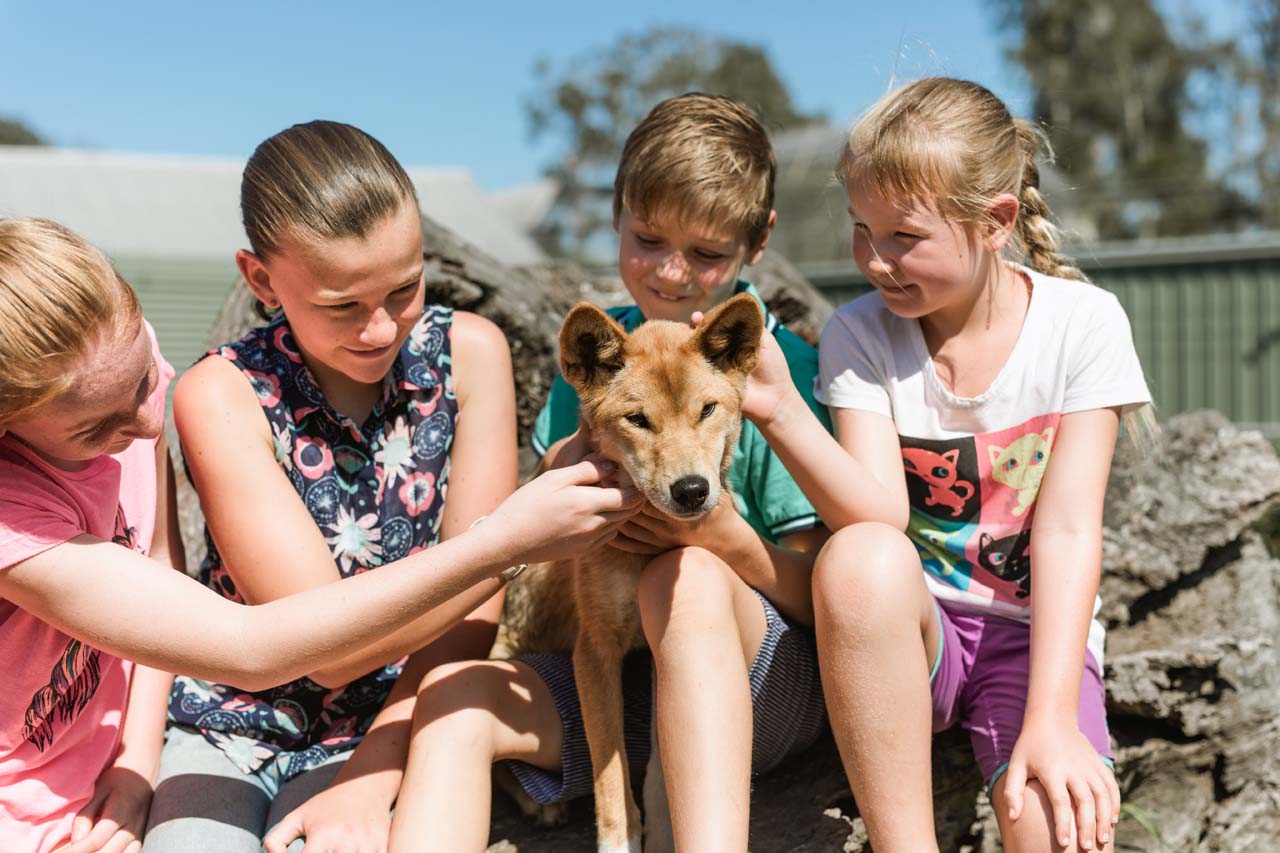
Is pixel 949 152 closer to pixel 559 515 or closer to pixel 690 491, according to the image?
pixel 690 491

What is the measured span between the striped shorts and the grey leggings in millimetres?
662

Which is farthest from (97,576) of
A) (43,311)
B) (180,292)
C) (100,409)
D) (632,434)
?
(180,292)

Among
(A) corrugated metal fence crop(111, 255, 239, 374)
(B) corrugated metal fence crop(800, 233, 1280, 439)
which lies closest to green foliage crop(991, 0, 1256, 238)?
(B) corrugated metal fence crop(800, 233, 1280, 439)

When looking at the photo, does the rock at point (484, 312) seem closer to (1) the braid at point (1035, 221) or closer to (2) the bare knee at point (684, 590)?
(2) the bare knee at point (684, 590)

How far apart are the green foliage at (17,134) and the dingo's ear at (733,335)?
7392 centimetres

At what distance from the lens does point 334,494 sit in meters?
3.35

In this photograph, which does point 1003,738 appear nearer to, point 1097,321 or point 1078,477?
point 1078,477

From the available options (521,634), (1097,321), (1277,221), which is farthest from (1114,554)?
(1277,221)

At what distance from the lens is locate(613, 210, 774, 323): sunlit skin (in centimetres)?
357

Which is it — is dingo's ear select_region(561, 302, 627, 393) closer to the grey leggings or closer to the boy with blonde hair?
the boy with blonde hair

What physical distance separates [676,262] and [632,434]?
825mm

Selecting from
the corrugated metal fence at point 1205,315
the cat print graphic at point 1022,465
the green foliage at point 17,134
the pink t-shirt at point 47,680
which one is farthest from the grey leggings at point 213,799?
the green foliage at point 17,134

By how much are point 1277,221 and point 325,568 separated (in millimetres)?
46939

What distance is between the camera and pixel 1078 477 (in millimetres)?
3023
